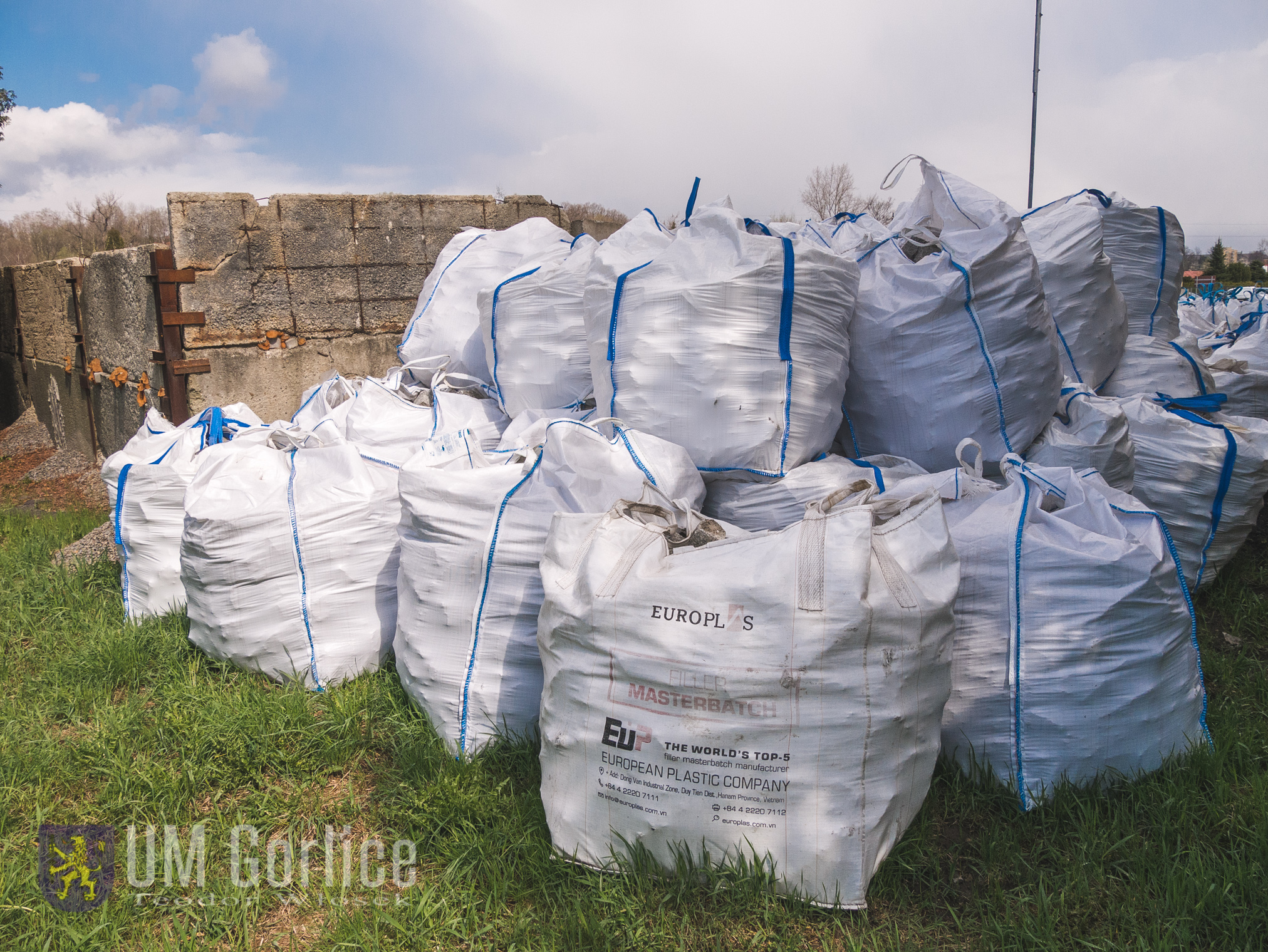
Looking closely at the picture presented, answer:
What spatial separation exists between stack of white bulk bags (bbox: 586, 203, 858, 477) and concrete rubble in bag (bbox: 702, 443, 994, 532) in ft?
0.15

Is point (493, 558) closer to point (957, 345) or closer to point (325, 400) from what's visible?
point (957, 345)

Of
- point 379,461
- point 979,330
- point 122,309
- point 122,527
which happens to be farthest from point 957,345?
point 122,309

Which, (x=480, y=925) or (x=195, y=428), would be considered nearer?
(x=480, y=925)

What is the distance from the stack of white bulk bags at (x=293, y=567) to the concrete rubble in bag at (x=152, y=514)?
0.33 meters

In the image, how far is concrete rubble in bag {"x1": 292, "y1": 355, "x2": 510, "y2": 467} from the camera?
2.68m

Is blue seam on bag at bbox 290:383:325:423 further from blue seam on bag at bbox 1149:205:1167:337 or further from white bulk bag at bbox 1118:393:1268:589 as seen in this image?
blue seam on bag at bbox 1149:205:1167:337

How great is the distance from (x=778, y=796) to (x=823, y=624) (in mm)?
292

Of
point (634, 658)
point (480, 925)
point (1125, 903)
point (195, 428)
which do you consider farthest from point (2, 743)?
point (1125, 903)

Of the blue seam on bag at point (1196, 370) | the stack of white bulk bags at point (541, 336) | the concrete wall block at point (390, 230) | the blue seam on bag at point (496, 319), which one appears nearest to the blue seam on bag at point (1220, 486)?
the blue seam on bag at point (1196, 370)

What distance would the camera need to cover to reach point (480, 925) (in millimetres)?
1436

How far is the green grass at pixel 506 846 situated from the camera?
1.36 meters

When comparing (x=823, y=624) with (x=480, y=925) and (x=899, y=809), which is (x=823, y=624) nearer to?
(x=899, y=809)

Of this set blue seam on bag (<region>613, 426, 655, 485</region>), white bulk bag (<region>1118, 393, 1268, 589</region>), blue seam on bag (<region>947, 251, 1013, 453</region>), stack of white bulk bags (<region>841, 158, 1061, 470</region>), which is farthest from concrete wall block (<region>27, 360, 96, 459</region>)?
white bulk bag (<region>1118, 393, 1268, 589</region>)

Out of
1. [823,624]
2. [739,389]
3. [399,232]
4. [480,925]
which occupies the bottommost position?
[480,925]
